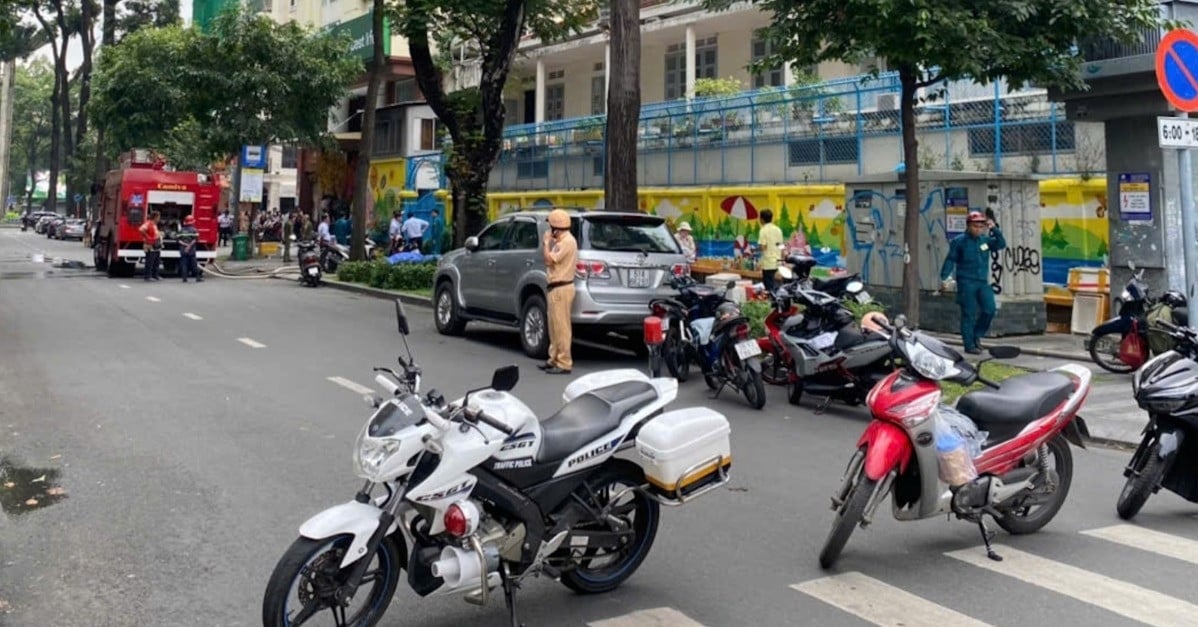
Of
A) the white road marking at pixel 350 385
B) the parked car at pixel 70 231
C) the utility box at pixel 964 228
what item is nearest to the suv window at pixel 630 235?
the white road marking at pixel 350 385

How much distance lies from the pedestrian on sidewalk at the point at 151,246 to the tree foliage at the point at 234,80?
7.69 m

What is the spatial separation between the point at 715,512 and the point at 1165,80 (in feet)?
19.1

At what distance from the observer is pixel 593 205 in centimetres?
2734

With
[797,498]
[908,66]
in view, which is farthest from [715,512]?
[908,66]

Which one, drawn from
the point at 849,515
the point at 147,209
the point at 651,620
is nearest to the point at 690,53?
the point at 147,209

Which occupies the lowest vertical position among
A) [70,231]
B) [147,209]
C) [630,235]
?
[630,235]

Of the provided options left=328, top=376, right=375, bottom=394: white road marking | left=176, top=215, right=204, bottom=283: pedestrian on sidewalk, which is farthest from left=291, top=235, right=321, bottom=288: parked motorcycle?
left=328, top=376, right=375, bottom=394: white road marking

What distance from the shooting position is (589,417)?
513 cm

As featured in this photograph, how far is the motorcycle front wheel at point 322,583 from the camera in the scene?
4302 mm

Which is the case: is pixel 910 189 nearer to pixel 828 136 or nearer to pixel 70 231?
pixel 828 136

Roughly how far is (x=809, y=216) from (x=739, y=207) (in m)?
2.23

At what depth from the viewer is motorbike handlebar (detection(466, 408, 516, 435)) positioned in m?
4.52

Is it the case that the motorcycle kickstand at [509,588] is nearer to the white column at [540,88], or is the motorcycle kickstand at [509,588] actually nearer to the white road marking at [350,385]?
the white road marking at [350,385]

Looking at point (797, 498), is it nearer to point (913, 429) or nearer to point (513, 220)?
point (913, 429)
